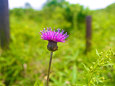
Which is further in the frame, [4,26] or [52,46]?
[4,26]

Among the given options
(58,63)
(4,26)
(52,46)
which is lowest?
(58,63)

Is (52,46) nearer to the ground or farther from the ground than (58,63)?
farther from the ground

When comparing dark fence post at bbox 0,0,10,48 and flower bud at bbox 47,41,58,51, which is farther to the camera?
dark fence post at bbox 0,0,10,48

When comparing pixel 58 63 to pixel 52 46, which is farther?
pixel 58 63

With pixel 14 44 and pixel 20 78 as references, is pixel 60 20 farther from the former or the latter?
pixel 20 78

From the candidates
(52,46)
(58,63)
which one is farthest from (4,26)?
(52,46)

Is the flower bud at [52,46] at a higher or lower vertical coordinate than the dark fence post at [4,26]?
lower

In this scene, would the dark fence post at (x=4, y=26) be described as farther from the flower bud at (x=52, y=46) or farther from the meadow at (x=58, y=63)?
the flower bud at (x=52, y=46)

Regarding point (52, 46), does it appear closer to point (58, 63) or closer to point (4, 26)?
point (58, 63)

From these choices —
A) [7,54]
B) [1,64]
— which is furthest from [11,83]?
[7,54]

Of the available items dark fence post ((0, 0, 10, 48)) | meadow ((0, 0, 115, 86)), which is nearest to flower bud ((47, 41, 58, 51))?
A: meadow ((0, 0, 115, 86))

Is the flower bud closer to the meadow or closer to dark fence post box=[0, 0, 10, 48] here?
the meadow

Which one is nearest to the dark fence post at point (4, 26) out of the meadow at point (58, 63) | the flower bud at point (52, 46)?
the meadow at point (58, 63)

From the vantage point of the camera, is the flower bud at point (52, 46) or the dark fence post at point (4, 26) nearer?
the flower bud at point (52, 46)
